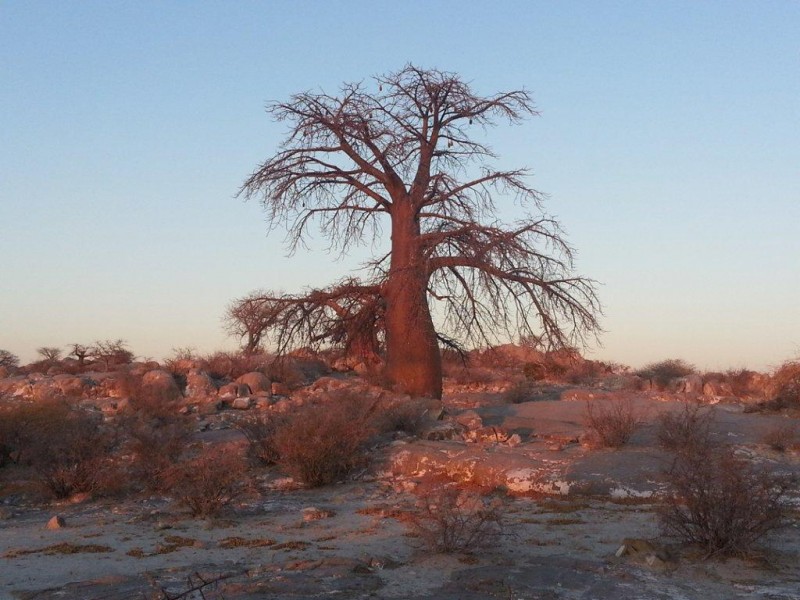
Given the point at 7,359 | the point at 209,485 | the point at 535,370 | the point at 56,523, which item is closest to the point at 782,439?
the point at 209,485

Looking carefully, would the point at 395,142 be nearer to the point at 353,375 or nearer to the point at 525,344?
the point at 525,344

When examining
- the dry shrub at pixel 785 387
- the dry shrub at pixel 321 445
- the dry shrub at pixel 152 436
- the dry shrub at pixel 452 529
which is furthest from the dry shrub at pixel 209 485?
the dry shrub at pixel 785 387

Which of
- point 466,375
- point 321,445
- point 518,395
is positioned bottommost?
point 321,445

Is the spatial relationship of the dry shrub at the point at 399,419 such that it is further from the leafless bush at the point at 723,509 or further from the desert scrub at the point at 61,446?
the leafless bush at the point at 723,509

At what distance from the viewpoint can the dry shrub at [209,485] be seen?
9.67 m

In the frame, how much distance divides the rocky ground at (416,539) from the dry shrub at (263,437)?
409 millimetres

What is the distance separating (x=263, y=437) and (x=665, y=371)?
83.2 feet

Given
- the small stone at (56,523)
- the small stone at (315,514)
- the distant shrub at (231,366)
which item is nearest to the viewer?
the small stone at (56,523)

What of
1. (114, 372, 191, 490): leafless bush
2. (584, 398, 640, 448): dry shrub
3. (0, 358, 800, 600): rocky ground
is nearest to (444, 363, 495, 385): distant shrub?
(114, 372, 191, 490): leafless bush

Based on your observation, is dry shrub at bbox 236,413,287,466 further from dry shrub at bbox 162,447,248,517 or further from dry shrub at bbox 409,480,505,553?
dry shrub at bbox 409,480,505,553

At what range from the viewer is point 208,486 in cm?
973

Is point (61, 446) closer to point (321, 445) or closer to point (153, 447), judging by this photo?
point (153, 447)

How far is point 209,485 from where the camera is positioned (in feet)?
31.9

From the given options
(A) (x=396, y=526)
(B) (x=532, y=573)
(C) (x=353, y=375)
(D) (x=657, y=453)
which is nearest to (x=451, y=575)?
(B) (x=532, y=573)
